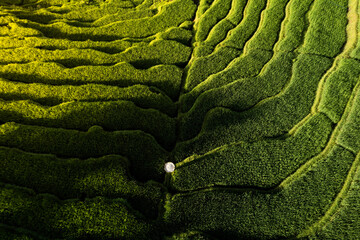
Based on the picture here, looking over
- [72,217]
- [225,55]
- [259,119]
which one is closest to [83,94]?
[72,217]

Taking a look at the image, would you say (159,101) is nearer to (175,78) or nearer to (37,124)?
(175,78)

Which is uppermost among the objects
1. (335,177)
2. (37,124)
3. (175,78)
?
(175,78)

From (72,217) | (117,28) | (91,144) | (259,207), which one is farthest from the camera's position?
(117,28)

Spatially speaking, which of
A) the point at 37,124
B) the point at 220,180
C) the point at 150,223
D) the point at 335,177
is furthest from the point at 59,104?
the point at 335,177

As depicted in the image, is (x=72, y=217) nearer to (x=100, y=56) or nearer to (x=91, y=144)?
(x=91, y=144)

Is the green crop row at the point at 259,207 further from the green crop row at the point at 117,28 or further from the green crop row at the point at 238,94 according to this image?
the green crop row at the point at 117,28

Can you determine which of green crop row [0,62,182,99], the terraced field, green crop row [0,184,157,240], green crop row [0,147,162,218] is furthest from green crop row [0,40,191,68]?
green crop row [0,184,157,240]

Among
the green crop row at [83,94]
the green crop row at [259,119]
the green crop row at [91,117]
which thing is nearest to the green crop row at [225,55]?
the green crop row at [83,94]

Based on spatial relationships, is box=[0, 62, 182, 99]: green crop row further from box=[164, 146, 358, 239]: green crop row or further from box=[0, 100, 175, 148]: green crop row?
box=[164, 146, 358, 239]: green crop row

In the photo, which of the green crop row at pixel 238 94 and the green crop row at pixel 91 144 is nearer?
the green crop row at pixel 91 144
